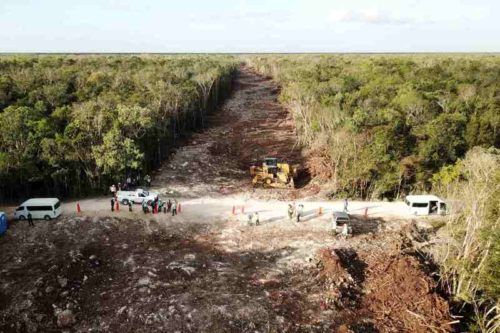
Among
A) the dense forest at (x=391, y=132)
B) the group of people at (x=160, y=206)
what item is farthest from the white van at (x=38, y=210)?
the dense forest at (x=391, y=132)

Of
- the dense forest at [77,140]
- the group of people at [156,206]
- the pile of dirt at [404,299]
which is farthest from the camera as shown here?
the dense forest at [77,140]

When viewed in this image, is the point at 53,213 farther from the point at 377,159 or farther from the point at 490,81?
the point at 490,81

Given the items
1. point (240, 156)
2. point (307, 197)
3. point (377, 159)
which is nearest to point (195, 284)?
point (307, 197)

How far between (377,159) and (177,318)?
24974 millimetres

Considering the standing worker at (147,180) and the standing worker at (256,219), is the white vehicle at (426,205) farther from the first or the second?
the standing worker at (147,180)

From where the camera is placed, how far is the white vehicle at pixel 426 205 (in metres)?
37.0

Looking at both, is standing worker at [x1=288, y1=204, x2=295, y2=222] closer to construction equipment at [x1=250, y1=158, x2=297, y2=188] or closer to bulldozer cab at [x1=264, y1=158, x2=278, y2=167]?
construction equipment at [x1=250, y1=158, x2=297, y2=188]

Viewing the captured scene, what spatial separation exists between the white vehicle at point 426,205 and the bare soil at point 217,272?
1530 millimetres

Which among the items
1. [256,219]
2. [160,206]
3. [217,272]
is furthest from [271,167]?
[217,272]

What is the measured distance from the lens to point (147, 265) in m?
29.3

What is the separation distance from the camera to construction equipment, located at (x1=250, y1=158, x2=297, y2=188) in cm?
4500

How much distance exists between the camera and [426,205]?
3697 centimetres

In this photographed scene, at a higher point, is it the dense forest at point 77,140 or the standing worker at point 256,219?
the dense forest at point 77,140

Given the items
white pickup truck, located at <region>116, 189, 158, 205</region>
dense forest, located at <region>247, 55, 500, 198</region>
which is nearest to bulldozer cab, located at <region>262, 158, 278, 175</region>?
dense forest, located at <region>247, 55, 500, 198</region>
